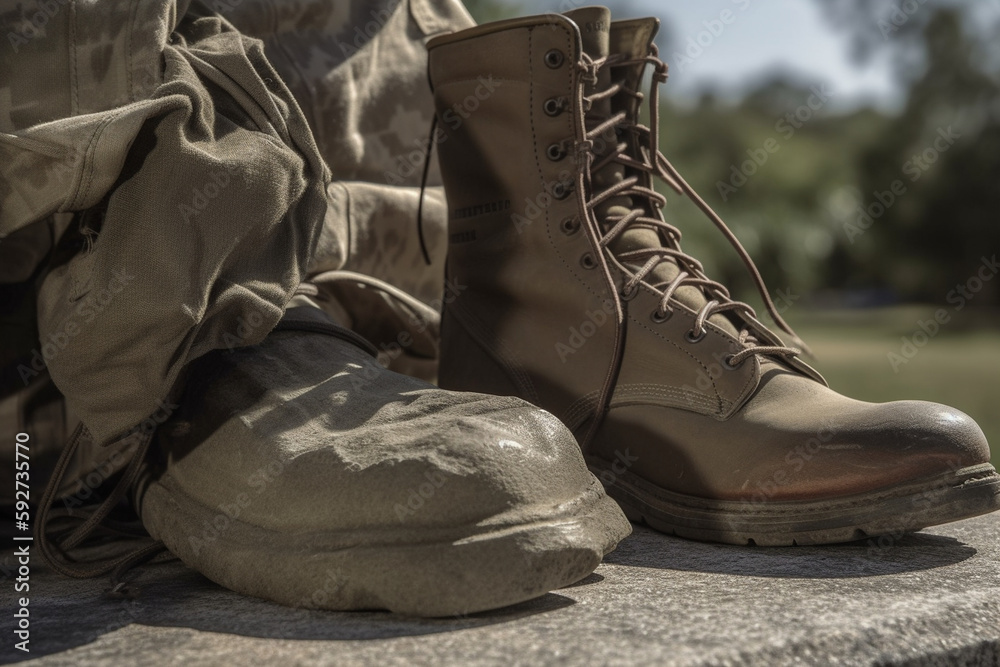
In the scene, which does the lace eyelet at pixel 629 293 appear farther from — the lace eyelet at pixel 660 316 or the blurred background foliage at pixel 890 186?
the blurred background foliage at pixel 890 186

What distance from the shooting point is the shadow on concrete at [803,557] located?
3.06ft

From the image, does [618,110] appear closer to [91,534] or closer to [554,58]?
[554,58]

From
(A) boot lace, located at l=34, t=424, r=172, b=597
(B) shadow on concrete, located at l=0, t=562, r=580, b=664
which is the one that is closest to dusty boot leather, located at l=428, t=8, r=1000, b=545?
(B) shadow on concrete, located at l=0, t=562, r=580, b=664

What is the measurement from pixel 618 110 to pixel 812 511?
1.97 feet

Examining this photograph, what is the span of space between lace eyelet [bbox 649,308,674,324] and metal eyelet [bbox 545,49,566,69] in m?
0.33

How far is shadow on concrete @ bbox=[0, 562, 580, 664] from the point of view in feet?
2.43

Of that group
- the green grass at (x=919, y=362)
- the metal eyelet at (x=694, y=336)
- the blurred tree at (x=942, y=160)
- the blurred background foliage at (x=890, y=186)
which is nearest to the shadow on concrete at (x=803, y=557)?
the metal eyelet at (x=694, y=336)

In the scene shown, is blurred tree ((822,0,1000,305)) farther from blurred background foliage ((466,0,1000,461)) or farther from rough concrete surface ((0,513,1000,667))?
rough concrete surface ((0,513,1000,667))

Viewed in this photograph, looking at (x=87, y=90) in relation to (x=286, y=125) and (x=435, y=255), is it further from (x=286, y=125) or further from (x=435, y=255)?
(x=435, y=255)

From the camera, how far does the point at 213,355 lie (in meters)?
0.99

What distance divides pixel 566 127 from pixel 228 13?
544 mm

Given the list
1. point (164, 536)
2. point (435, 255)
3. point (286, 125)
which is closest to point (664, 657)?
point (164, 536)

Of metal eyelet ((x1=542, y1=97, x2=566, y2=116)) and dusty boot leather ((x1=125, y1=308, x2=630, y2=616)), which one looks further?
metal eyelet ((x1=542, y1=97, x2=566, y2=116))

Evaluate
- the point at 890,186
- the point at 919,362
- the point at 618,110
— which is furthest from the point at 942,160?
the point at 618,110
